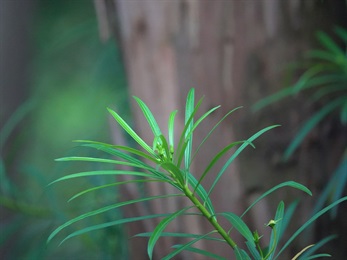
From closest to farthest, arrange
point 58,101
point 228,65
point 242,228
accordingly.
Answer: point 242,228
point 228,65
point 58,101

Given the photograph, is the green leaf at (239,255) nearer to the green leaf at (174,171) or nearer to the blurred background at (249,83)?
the green leaf at (174,171)

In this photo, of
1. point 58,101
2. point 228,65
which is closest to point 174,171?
point 228,65

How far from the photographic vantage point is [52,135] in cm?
216

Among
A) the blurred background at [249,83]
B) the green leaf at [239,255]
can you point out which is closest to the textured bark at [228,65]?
the blurred background at [249,83]

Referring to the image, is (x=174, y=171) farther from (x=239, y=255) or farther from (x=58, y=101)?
(x=58, y=101)

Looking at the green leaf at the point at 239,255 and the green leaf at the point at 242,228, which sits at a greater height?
the green leaf at the point at 242,228

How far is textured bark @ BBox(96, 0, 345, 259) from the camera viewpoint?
114 centimetres

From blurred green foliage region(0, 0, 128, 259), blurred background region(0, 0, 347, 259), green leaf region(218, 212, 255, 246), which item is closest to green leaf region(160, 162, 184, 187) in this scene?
green leaf region(218, 212, 255, 246)

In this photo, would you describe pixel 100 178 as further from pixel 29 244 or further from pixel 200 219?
pixel 29 244

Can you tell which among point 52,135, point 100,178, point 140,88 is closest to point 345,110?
point 140,88

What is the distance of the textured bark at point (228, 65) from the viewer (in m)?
1.14

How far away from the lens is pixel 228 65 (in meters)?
1.15

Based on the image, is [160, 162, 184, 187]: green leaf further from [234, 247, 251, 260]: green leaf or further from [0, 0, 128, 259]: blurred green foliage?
[0, 0, 128, 259]: blurred green foliage

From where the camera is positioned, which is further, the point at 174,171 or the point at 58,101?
the point at 58,101
